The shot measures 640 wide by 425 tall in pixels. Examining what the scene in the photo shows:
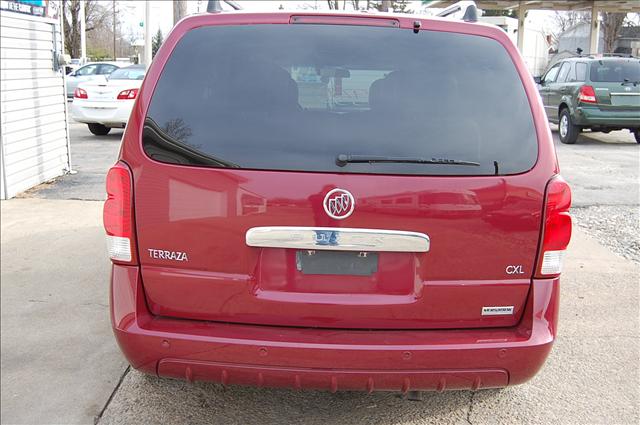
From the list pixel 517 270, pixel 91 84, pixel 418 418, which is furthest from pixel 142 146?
pixel 91 84

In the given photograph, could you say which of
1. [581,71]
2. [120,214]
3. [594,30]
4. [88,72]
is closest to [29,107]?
[120,214]

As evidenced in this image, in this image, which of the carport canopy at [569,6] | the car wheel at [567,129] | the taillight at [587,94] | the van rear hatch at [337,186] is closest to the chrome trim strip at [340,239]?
the van rear hatch at [337,186]

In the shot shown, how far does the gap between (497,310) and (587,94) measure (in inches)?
448

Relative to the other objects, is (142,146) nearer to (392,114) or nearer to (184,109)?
(184,109)

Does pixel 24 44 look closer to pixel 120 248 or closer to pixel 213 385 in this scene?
pixel 213 385

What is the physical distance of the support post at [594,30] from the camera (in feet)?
53.0

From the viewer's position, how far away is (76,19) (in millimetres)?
47875

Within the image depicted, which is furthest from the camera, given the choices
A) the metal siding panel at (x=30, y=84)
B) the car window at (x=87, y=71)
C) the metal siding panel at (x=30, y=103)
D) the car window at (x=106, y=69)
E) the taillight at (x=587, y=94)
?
the car window at (x=87, y=71)

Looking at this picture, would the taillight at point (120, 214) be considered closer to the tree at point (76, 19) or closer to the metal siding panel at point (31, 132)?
the metal siding panel at point (31, 132)

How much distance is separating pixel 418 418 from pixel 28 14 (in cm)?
745

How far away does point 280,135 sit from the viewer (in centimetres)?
257

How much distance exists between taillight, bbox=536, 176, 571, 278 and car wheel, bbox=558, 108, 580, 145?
37.7 feet

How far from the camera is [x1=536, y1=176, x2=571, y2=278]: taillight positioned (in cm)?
265

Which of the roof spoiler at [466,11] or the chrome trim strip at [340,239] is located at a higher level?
the roof spoiler at [466,11]
